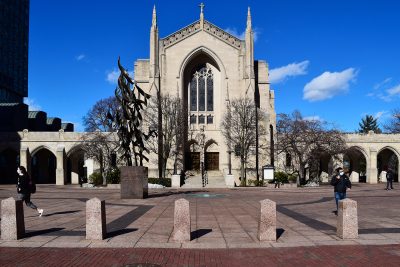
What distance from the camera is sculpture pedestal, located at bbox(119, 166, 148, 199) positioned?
21297mm

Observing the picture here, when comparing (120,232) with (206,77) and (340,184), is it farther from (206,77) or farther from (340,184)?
(206,77)

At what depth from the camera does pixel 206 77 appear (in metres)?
49.8

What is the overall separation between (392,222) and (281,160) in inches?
1379

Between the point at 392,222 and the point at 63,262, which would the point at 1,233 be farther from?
the point at 392,222

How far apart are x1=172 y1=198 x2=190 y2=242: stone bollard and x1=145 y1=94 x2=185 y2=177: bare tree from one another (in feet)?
114

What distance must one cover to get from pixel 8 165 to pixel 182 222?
2026 inches

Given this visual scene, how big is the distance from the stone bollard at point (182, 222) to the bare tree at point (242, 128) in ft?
109

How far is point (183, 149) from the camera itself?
4778cm

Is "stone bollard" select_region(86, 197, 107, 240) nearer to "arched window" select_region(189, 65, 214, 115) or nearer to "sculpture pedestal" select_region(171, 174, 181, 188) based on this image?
"sculpture pedestal" select_region(171, 174, 181, 188)

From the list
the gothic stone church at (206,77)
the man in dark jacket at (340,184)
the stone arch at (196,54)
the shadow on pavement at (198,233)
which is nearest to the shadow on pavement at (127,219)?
the shadow on pavement at (198,233)

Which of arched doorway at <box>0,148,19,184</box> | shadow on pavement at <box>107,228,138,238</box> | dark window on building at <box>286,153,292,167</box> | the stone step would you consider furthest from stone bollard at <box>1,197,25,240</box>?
arched doorway at <box>0,148,19,184</box>

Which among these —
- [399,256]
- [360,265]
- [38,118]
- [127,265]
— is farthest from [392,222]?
[38,118]

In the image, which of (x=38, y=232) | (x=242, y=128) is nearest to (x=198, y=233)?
(x=38, y=232)

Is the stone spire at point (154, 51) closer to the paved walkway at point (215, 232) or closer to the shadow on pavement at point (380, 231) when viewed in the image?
the paved walkway at point (215, 232)
